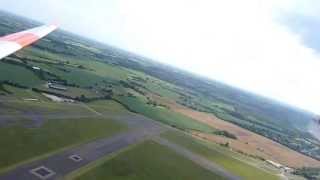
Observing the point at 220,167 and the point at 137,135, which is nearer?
the point at 220,167

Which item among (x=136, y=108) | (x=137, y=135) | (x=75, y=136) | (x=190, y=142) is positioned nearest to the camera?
(x=75, y=136)

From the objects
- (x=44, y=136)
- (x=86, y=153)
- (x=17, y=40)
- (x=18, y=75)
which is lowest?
(x=86, y=153)

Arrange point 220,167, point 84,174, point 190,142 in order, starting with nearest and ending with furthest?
point 84,174, point 220,167, point 190,142

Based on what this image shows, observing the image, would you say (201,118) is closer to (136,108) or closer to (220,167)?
(136,108)

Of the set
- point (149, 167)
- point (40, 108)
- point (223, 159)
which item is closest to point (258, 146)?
point (223, 159)

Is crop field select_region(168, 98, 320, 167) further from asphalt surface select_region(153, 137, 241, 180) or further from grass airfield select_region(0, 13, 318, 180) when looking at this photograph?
asphalt surface select_region(153, 137, 241, 180)

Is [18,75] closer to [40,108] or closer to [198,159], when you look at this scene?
[40,108]

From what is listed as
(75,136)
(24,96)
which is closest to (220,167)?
(75,136)
